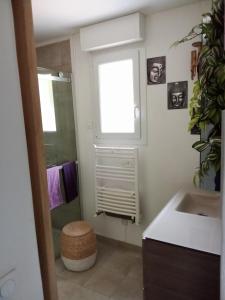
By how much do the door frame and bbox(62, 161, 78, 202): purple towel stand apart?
1667mm

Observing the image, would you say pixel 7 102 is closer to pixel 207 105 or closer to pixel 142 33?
pixel 207 105

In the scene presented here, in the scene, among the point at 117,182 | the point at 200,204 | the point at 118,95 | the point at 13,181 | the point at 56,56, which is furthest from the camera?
the point at 56,56

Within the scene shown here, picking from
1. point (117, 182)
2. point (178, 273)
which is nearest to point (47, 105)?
point (117, 182)

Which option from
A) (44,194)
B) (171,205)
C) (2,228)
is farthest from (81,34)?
(2,228)

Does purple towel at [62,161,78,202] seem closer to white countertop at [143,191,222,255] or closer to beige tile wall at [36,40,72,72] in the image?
beige tile wall at [36,40,72,72]

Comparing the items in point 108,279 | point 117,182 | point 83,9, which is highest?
point 83,9

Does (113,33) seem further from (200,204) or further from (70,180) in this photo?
(200,204)

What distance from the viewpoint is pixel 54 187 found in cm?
236

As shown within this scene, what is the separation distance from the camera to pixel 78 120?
8.64ft

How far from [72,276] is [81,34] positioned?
2.27 meters

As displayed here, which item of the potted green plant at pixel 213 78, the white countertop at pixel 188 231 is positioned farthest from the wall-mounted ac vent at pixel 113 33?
the white countertop at pixel 188 231

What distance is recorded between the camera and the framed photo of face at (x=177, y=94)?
79.2 inches

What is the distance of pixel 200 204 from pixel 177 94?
94 cm

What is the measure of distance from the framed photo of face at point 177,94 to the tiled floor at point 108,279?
1540 millimetres
